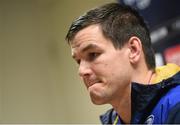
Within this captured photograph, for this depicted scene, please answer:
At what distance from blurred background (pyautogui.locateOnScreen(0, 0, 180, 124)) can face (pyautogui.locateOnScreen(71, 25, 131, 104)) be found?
133 cm

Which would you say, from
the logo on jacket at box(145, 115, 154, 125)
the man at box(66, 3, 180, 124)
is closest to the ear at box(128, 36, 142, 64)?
the man at box(66, 3, 180, 124)

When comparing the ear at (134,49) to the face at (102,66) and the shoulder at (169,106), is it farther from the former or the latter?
the shoulder at (169,106)

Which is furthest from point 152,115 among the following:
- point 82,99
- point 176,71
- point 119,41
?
point 82,99

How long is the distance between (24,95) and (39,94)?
123 millimetres

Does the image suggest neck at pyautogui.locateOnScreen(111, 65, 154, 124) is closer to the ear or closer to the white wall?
the ear

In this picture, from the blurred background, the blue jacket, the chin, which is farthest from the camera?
the blurred background

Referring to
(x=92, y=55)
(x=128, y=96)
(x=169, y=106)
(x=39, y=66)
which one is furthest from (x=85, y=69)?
(x=39, y=66)

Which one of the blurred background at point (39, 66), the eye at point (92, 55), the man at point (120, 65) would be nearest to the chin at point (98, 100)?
the man at point (120, 65)

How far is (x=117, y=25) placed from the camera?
1.17 m

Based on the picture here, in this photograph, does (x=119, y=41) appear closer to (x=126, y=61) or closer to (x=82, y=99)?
(x=126, y=61)

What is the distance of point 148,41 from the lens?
48.0 inches

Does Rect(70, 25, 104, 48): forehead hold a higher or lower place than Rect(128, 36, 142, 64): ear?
higher

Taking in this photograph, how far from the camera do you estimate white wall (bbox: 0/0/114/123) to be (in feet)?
8.42

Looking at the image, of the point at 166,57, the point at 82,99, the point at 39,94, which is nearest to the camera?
the point at 166,57
